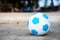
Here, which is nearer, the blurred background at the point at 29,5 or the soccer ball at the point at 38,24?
the soccer ball at the point at 38,24

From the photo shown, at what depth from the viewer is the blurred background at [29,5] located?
33.4 ft

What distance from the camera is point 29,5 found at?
10531 millimetres

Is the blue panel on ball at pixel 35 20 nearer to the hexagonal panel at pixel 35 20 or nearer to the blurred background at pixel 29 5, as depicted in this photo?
the hexagonal panel at pixel 35 20

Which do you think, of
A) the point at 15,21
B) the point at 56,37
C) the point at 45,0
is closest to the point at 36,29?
the point at 56,37

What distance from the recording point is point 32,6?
10414 mm

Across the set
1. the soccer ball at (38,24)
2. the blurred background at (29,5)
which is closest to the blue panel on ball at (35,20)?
the soccer ball at (38,24)

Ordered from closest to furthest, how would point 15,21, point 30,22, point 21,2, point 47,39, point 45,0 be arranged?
1. point 47,39
2. point 30,22
3. point 15,21
4. point 45,0
5. point 21,2

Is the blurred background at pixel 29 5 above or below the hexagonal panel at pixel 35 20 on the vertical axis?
above

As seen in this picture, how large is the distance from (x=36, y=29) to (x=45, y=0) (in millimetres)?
5715

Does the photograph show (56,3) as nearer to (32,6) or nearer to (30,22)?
(32,6)

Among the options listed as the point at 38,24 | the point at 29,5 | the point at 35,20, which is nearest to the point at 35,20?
the point at 35,20

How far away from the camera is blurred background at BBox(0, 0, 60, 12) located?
10176 millimetres

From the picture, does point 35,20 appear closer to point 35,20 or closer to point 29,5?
point 35,20

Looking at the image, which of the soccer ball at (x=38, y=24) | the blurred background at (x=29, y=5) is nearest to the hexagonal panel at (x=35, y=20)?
the soccer ball at (x=38, y=24)
